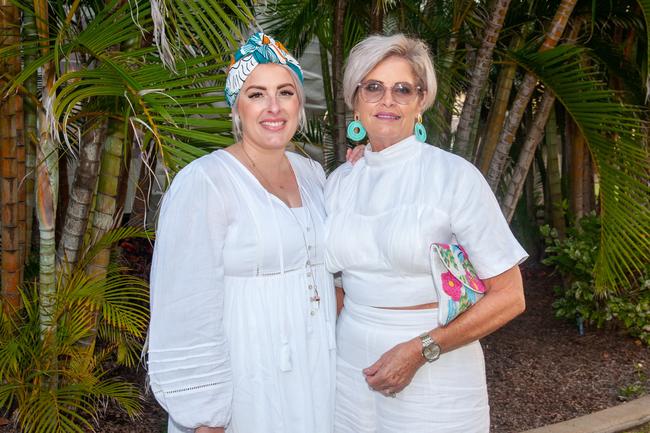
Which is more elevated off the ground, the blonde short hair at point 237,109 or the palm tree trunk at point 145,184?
the blonde short hair at point 237,109

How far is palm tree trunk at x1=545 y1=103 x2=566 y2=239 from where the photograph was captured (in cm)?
657

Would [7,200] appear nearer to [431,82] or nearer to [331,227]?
→ [331,227]

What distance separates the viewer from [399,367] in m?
2.33

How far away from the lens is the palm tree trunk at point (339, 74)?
484cm

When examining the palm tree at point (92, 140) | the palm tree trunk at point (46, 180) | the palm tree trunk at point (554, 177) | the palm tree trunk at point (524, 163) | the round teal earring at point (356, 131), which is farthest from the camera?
the palm tree trunk at point (554, 177)

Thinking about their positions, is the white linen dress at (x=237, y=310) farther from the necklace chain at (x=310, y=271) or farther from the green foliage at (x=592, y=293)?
the green foliage at (x=592, y=293)

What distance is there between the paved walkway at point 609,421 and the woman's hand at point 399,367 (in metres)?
2.31

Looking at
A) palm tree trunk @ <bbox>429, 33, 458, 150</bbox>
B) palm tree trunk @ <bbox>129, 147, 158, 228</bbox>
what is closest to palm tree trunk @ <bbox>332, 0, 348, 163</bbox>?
palm tree trunk @ <bbox>429, 33, 458, 150</bbox>

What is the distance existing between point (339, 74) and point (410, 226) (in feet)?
8.96

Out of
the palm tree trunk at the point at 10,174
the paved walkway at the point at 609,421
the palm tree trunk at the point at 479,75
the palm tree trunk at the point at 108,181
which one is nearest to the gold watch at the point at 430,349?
the palm tree trunk at the point at 108,181

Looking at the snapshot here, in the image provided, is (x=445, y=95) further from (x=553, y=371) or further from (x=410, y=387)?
(x=410, y=387)

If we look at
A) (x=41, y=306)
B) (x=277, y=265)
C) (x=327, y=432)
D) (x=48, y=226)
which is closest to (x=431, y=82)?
(x=277, y=265)

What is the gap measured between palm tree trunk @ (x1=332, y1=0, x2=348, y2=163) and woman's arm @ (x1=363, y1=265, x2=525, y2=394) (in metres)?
2.77

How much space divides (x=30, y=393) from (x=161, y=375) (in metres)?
1.77
